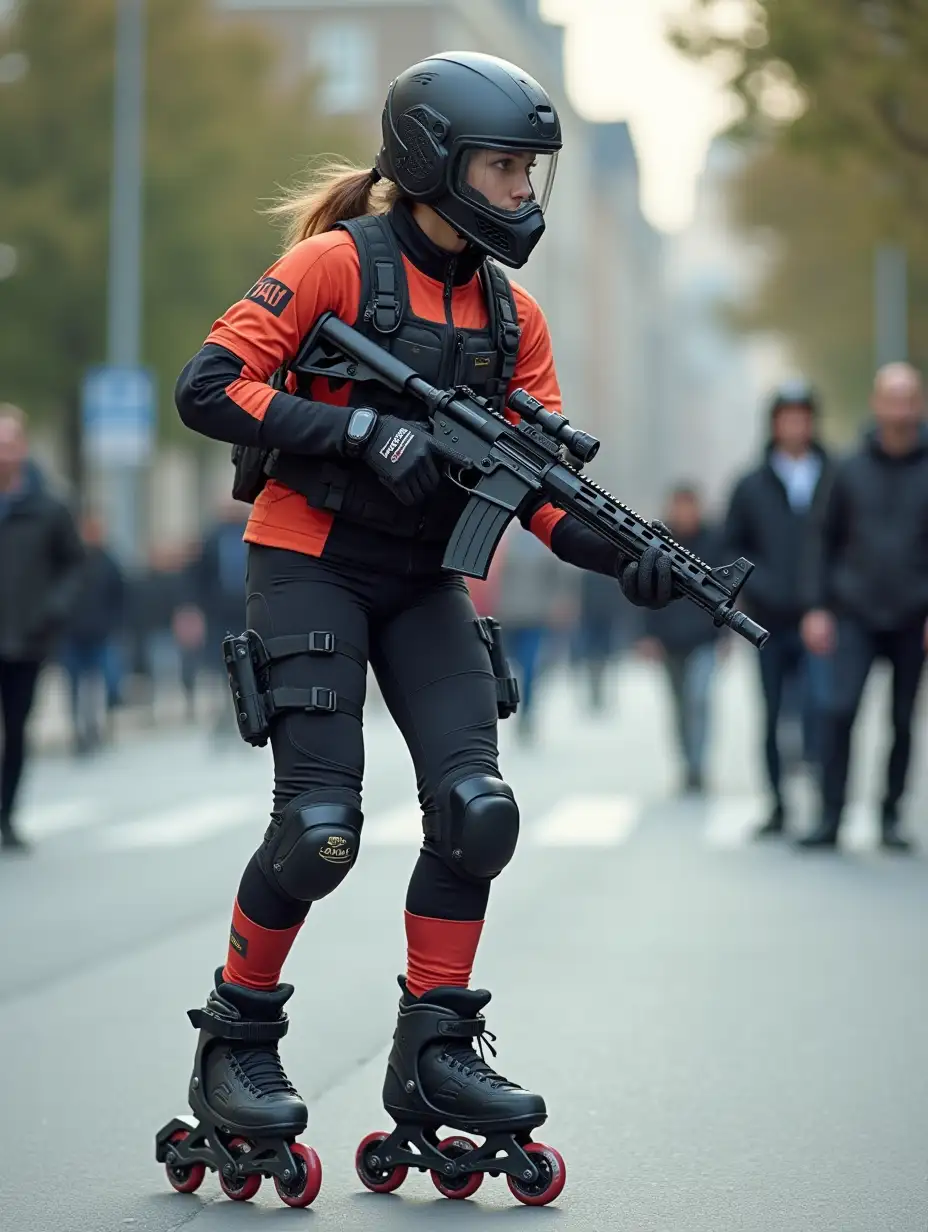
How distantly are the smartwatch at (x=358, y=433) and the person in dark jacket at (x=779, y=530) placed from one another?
7.16 m

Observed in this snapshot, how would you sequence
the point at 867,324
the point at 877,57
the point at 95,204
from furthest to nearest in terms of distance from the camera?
the point at 867,324
the point at 95,204
the point at 877,57

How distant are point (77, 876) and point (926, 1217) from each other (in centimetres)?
617

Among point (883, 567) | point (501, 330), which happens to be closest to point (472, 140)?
point (501, 330)

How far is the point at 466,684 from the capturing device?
4.55 meters

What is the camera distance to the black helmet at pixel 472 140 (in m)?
4.45

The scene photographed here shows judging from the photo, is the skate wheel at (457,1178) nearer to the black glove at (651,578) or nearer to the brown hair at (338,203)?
the black glove at (651,578)

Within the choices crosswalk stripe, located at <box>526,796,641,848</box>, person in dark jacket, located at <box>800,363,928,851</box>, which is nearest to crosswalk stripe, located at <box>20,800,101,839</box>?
crosswalk stripe, located at <box>526,796,641,848</box>

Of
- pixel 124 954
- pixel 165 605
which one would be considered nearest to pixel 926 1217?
pixel 124 954

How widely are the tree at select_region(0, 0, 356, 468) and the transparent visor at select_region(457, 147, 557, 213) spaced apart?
23280 mm

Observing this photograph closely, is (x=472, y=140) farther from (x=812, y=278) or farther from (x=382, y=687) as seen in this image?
(x=812, y=278)

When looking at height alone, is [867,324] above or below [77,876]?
above

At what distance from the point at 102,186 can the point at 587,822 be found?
18.5 meters

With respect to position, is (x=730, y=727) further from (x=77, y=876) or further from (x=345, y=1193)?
(x=345, y=1193)

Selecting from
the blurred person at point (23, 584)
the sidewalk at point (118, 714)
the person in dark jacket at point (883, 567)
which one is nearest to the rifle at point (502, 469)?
the person in dark jacket at point (883, 567)
